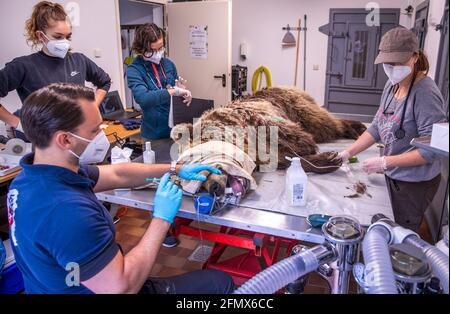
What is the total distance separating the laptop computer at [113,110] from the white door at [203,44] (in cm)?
153

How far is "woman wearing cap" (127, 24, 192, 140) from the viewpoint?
7.80ft

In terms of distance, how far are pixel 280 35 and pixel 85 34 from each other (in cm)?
318

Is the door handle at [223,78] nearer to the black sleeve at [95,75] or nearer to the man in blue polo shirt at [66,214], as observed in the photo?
the black sleeve at [95,75]

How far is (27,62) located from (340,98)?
4731mm

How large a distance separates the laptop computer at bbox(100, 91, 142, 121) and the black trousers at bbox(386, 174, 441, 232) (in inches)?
103

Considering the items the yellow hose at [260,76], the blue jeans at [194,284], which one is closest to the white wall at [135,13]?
the yellow hose at [260,76]

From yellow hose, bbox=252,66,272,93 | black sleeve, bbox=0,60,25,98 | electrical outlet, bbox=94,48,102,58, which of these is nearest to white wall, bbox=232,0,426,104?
yellow hose, bbox=252,66,272,93

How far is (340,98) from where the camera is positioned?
5.75 metres

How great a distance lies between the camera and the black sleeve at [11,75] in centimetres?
223

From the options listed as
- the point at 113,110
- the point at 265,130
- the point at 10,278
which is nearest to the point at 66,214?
the point at 265,130

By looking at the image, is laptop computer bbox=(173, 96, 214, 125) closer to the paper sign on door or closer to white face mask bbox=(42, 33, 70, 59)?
white face mask bbox=(42, 33, 70, 59)

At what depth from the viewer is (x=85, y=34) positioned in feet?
12.5

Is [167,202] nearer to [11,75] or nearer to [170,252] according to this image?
[170,252]

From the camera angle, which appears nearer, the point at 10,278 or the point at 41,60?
the point at 10,278
